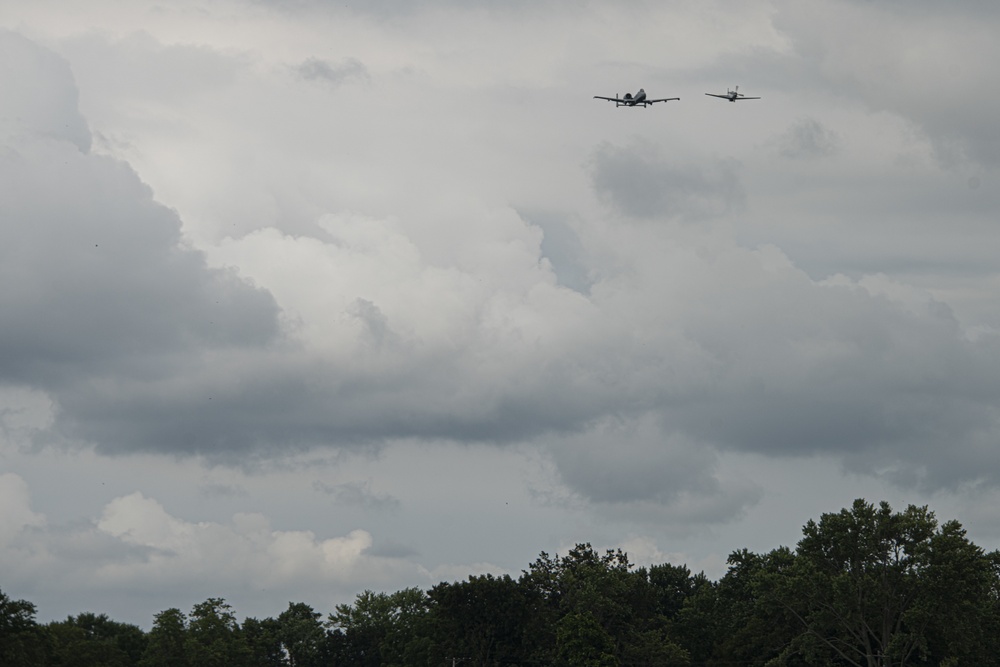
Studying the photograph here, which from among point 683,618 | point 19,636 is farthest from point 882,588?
point 19,636

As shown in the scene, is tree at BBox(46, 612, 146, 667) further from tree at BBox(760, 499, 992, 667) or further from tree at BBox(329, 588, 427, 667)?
tree at BBox(760, 499, 992, 667)

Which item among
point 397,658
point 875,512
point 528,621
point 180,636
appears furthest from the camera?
point 397,658

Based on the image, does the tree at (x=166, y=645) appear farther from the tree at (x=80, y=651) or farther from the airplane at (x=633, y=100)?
the airplane at (x=633, y=100)

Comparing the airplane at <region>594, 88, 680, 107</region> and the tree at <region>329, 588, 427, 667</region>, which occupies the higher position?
the airplane at <region>594, 88, 680, 107</region>

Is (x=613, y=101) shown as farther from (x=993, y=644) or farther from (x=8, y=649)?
(x=8, y=649)

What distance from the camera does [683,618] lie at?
155375 millimetres

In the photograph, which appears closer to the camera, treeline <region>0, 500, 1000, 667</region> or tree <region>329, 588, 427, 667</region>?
treeline <region>0, 500, 1000, 667</region>

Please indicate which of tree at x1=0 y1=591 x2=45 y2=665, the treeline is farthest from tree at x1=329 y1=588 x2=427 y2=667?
tree at x1=0 y1=591 x2=45 y2=665

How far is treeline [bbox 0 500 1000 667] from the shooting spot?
123500mm

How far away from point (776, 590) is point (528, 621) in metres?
33.1

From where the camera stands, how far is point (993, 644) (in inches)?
5002

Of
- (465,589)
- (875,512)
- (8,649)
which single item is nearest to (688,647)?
(465,589)

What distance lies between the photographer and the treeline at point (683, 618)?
124 m

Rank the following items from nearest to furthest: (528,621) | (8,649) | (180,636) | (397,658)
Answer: (8,649) → (528,621) → (180,636) → (397,658)
